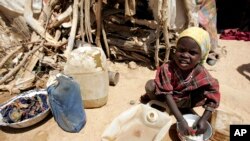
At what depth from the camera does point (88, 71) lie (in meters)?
2.91

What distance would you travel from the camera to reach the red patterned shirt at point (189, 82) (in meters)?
2.65

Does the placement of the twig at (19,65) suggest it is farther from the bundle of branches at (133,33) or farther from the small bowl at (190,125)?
the small bowl at (190,125)

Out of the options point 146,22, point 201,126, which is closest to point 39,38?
point 146,22

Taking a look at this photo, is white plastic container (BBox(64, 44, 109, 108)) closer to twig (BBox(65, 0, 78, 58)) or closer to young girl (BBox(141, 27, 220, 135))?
young girl (BBox(141, 27, 220, 135))

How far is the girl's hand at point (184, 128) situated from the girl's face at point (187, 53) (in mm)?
490

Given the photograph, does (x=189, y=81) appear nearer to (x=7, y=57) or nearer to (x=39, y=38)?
(x=39, y=38)

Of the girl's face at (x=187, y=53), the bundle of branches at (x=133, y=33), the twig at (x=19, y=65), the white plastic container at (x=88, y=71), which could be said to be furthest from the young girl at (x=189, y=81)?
the twig at (x=19, y=65)

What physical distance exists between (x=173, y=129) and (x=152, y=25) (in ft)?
4.56

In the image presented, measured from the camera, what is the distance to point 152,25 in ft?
11.9

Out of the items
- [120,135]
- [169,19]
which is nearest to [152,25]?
[169,19]

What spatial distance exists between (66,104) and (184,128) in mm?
1086

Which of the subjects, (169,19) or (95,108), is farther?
(169,19)

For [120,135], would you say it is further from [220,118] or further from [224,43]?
[224,43]

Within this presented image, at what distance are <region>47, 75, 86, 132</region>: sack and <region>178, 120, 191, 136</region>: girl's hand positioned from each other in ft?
3.14
